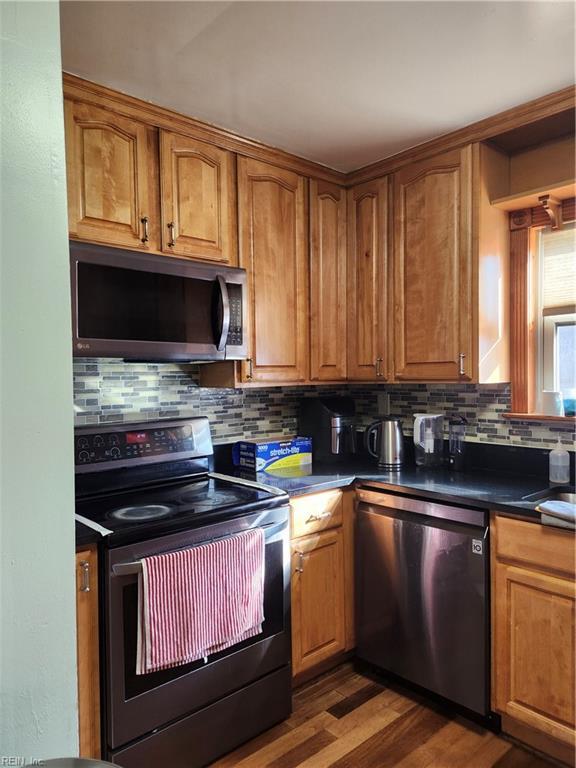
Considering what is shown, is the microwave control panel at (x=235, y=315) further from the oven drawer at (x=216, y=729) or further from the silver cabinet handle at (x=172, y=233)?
the oven drawer at (x=216, y=729)

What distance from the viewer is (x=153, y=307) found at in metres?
2.00

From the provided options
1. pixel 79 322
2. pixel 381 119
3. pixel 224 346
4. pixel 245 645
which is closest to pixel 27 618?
pixel 79 322

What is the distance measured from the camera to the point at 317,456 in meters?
2.81

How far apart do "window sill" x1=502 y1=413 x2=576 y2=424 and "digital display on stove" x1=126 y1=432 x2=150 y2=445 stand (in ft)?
5.16

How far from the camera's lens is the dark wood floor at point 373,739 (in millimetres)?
1865

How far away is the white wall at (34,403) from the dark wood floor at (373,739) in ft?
4.88

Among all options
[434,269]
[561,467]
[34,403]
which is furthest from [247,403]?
[34,403]

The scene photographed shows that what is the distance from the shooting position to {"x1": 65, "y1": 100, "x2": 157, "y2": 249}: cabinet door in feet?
6.06

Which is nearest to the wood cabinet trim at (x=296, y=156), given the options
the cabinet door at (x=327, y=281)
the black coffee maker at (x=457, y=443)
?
the cabinet door at (x=327, y=281)

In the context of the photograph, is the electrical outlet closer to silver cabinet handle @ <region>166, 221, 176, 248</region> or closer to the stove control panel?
the stove control panel

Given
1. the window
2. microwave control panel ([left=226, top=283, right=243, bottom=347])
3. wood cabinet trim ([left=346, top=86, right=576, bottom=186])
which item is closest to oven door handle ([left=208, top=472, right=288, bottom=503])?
microwave control panel ([left=226, top=283, right=243, bottom=347])

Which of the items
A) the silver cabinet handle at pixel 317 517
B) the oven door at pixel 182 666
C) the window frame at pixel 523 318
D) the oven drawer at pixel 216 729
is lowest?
the oven drawer at pixel 216 729

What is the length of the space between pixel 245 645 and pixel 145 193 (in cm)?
170

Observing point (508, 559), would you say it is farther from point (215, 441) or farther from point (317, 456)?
point (215, 441)
